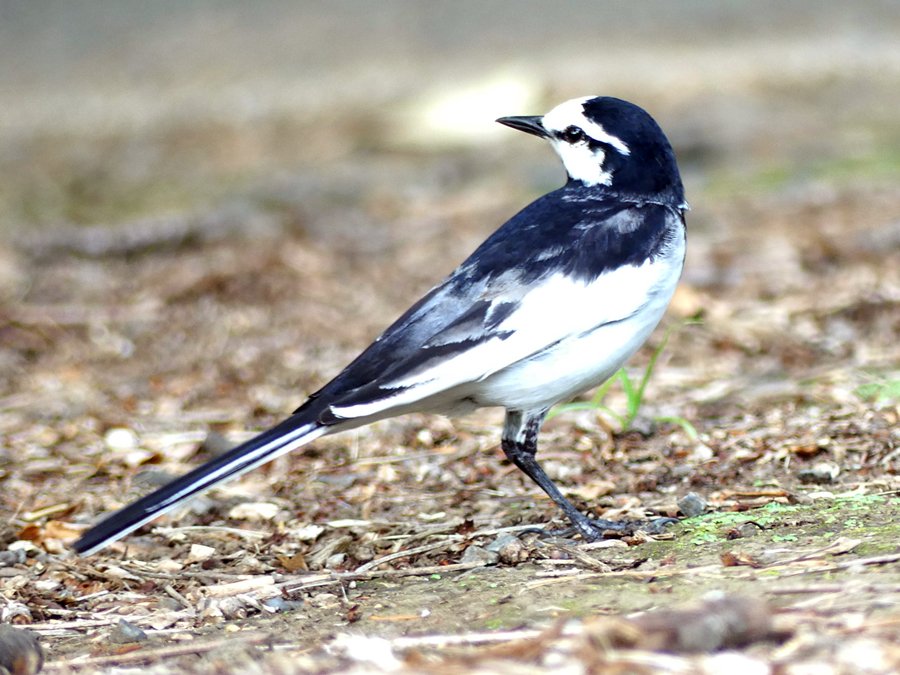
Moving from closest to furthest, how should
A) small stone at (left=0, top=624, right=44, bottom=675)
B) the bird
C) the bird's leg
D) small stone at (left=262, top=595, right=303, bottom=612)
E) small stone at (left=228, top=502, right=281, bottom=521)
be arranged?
small stone at (left=0, top=624, right=44, bottom=675), small stone at (left=262, top=595, right=303, bottom=612), the bird, the bird's leg, small stone at (left=228, top=502, right=281, bottom=521)

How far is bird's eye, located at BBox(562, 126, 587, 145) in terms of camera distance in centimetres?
468

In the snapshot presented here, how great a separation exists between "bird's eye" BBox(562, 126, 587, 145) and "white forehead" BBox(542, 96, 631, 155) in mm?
13

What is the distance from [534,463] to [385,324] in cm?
303

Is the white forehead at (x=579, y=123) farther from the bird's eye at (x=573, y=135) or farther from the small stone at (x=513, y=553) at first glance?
the small stone at (x=513, y=553)

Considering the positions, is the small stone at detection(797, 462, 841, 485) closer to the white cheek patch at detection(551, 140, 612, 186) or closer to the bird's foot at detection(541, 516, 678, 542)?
the bird's foot at detection(541, 516, 678, 542)

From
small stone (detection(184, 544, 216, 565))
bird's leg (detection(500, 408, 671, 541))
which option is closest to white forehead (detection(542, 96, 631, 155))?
bird's leg (detection(500, 408, 671, 541))

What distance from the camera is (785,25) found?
45.0 ft

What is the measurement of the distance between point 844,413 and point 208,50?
11097 millimetres

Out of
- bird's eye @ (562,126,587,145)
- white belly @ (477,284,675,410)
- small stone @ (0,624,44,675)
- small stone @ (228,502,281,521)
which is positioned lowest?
small stone @ (228,502,281,521)

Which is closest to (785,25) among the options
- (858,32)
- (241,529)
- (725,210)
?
(858,32)

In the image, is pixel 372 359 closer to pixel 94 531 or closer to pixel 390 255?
pixel 94 531

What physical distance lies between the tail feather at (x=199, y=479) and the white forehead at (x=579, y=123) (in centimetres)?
155

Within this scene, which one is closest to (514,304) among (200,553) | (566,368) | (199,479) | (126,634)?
(566,368)

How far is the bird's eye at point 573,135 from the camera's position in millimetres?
4680
